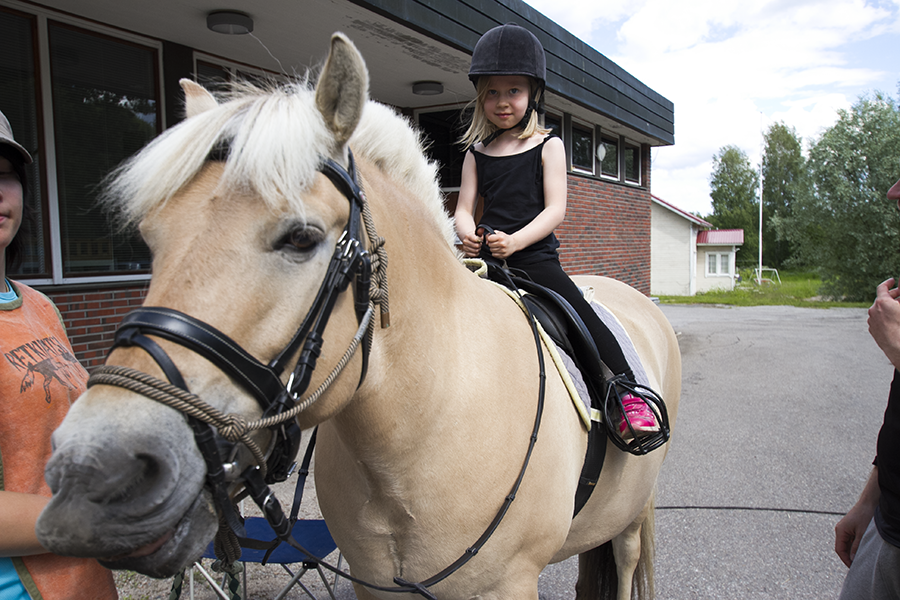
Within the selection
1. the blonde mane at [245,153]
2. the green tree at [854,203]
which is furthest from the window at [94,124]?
the green tree at [854,203]

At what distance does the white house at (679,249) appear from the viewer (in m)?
32.1

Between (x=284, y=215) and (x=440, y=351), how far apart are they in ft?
1.90

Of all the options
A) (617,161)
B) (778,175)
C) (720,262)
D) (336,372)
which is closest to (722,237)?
(720,262)

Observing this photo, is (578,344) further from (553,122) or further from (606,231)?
(606,231)

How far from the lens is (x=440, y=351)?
1453 mm

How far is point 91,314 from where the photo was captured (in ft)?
15.2

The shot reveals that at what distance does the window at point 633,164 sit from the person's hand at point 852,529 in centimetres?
1206

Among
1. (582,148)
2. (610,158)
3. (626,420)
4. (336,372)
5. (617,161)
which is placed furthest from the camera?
(617,161)

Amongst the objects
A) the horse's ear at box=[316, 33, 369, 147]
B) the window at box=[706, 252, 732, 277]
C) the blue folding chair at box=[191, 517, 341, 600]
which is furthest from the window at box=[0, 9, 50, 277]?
the window at box=[706, 252, 732, 277]

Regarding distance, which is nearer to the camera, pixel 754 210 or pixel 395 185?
pixel 395 185

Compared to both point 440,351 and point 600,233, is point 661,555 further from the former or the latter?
point 600,233

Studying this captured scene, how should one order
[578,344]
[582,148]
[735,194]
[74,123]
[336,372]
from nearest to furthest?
1. [336,372]
2. [578,344]
3. [74,123]
4. [582,148]
5. [735,194]

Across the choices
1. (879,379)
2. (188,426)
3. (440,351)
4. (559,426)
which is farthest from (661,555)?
(879,379)

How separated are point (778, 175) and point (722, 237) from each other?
20169mm
